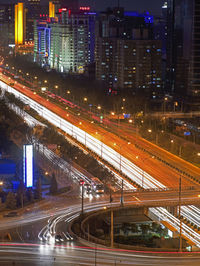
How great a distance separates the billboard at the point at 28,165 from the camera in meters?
19.2

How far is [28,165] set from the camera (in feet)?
63.3

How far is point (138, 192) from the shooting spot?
62.2 ft

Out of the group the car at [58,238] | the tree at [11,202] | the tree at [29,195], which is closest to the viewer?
the car at [58,238]

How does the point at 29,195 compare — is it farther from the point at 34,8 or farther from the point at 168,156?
the point at 34,8

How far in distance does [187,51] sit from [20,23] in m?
49.1

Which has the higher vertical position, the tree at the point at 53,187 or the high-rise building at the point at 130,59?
the high-rise building at the point at 130,59

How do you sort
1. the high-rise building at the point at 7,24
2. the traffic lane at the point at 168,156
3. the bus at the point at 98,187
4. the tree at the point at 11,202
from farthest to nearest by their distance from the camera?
the high-rise building at the point at 7,24
the traffic lane at the point at 168,156
the bus at the point at 98,187
the tree at the point at 11,202

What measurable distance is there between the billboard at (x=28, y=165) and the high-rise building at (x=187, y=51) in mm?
18966

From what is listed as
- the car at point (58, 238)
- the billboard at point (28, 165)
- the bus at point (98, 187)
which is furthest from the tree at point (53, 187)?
the car at point (58, 238)

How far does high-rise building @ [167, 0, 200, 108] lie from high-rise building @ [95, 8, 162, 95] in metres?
2.09

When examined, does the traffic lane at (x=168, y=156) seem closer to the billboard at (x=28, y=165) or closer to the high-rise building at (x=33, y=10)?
the billboard at (x=28, y=165)

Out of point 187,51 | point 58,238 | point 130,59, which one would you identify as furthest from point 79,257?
point 130,59

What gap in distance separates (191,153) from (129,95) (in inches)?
617

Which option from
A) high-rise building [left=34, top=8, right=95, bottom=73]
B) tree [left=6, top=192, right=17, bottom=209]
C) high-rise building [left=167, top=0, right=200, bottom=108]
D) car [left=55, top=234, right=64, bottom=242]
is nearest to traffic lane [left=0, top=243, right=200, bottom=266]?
car [left=55, top=234, right=64, bottom=242]
